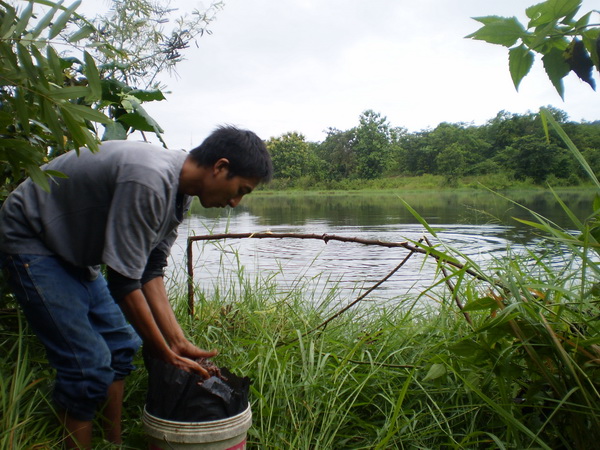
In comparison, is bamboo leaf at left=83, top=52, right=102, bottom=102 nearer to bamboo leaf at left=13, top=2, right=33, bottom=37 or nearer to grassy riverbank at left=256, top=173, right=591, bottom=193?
bamboo leaf at left=13, top=2, right=33, bottom=37

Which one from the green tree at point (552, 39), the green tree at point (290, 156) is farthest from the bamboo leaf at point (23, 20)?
the green tree at point (290, 156)

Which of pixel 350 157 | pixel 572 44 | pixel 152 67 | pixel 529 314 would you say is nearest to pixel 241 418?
pixel 529 314

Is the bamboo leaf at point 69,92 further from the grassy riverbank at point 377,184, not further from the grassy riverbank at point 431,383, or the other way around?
the grassy riverbank at point 377,184

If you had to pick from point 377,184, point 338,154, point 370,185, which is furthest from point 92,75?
point 338,154

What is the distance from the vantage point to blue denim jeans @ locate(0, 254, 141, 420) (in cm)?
179

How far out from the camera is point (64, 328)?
179 centimetres

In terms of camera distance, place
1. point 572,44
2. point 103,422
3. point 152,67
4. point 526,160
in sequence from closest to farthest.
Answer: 1. point 572,44
2. point 103,422
3. point 152,67
4. point 526,160

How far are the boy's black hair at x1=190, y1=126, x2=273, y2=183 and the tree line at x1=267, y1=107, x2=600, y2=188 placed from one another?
1516 inches

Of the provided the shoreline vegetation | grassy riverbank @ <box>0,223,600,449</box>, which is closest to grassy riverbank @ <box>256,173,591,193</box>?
the shoreline vegetation

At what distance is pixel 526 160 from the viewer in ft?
126

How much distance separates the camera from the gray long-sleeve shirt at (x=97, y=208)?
172 centimetres

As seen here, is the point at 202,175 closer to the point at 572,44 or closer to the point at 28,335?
the point at 28,335

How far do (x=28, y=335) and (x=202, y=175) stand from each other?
113 cm

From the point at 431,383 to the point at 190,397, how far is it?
0.98 meters
